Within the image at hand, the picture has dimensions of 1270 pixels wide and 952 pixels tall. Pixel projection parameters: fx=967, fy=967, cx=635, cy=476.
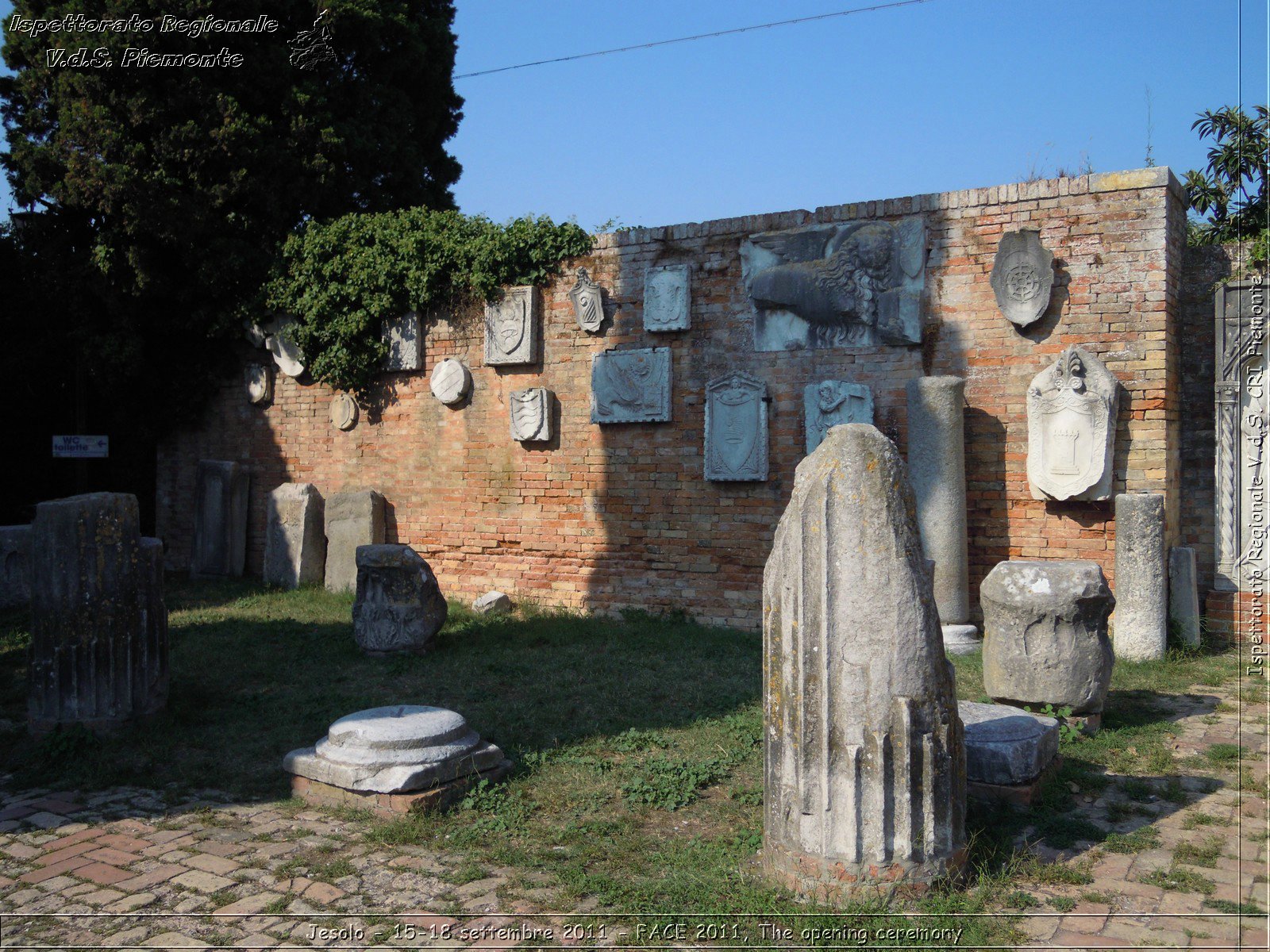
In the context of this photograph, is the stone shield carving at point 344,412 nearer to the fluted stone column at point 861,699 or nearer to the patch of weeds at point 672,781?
the patch of weeds at point 672,781

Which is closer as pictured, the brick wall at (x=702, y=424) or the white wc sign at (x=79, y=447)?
the brick wall at (x=702, y=424)

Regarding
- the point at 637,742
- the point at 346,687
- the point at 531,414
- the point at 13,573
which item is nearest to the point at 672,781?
the point at 637,742

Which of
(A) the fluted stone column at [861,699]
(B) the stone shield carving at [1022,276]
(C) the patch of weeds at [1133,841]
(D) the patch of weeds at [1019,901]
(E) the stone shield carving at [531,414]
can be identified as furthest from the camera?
(E) the stone shield carving at [531,414]

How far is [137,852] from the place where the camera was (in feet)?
14.2

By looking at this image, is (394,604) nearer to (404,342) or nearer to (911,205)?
(404,342)

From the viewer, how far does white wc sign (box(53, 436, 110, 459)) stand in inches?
481

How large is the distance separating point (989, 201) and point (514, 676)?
5538mm

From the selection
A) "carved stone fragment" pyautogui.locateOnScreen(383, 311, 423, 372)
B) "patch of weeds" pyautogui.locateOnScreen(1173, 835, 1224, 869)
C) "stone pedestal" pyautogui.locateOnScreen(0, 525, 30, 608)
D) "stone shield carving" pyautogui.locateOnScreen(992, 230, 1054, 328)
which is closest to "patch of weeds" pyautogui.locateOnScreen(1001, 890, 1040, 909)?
"patch of weeds" pyautogui.locateOnScreen(1173, 835, 1224, 869)

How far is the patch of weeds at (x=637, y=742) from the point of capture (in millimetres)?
5590

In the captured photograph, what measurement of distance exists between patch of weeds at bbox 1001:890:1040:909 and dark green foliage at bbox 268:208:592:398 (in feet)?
25.4

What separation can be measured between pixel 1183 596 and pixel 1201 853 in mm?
4265

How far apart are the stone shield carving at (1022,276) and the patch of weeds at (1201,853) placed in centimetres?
482

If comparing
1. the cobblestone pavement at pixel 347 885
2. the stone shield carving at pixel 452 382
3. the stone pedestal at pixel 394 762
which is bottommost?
the cobblestone pavement at pixel 347 885

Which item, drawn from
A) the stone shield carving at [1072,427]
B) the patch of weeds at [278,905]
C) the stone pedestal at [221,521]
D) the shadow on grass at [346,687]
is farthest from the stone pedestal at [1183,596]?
the stone pedestal at [221,521]
